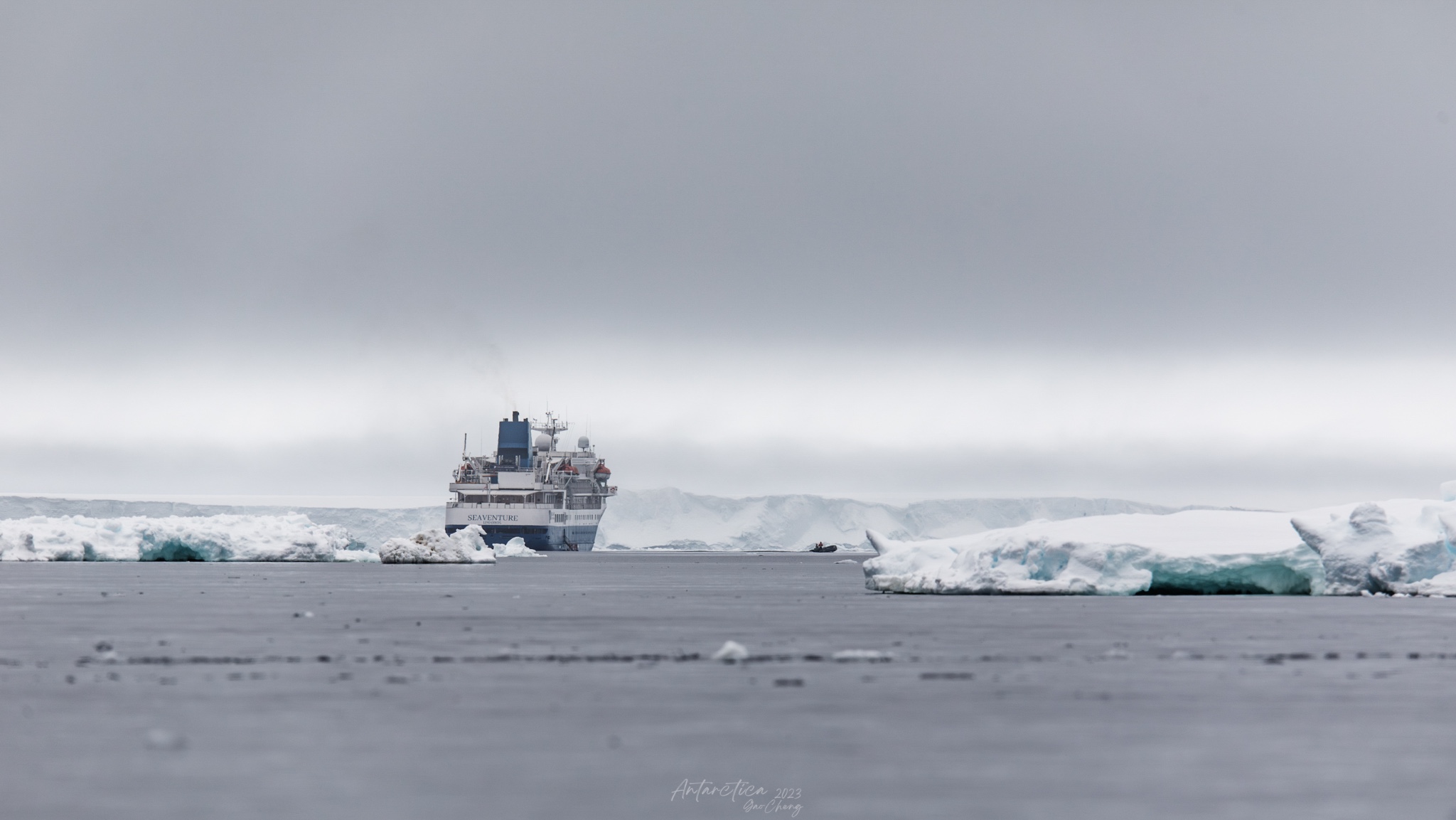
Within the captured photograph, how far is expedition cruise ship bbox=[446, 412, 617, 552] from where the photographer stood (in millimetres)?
140250

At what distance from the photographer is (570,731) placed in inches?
634

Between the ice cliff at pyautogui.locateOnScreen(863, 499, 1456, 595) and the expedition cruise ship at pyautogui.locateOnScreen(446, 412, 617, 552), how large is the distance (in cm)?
9529

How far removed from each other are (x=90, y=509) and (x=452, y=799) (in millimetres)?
146445

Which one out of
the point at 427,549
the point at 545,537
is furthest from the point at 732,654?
the point at 545,537

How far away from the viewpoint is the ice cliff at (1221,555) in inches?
1686

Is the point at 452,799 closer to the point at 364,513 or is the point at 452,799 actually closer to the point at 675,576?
the point at 675,576

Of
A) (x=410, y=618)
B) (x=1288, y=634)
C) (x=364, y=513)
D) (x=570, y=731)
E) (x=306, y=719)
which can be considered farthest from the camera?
(x=364, y=513)

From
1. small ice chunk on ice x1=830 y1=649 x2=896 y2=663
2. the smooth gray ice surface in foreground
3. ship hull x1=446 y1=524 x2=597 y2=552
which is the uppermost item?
ship hull x1=446 y1=524 x2=597 y2=552

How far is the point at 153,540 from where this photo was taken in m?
79.9

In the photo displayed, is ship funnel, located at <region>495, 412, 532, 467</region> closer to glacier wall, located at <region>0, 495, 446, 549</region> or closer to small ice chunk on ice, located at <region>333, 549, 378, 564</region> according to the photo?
glacier wall, located at <region>0, 495, 446, 549</region>

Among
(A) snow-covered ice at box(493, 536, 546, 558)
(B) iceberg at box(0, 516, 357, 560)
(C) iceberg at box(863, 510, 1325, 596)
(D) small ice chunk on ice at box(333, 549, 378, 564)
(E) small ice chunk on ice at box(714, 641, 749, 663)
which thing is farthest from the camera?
(A) snow-covered ice at box(493, 536, 546, 558)

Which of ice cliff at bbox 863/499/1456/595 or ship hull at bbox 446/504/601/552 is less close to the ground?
ship hull at bbox 446/504/601/552

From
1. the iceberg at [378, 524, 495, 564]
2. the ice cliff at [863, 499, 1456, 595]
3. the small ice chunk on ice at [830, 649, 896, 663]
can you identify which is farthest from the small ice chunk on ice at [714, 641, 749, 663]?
the iceberg at [378, 524, 495, 564]

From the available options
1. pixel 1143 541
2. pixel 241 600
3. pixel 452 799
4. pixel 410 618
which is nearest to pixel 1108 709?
pixel 452 799
